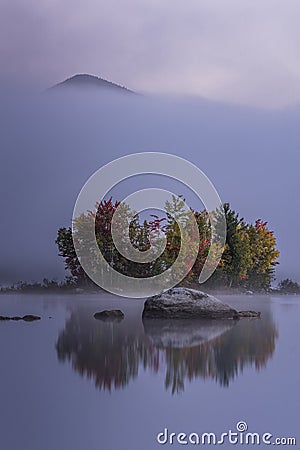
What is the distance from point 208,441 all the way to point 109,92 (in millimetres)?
2168

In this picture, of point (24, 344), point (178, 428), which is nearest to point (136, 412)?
point (178, 428)

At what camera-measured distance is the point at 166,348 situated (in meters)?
2.89

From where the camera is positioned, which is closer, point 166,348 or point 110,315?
point 166,348

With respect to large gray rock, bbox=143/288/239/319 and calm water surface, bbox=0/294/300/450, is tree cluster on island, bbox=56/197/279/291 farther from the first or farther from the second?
calm water surface, bbox=0/294/300/450

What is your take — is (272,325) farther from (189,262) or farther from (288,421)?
(288,421)

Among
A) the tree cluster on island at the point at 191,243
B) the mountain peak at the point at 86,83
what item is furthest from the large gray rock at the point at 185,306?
the mountain peak at the point at 86,83

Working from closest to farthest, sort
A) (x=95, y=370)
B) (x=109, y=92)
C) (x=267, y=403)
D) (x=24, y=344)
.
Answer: (x=267, y=403)
(x=95, y=370)
(x=24, y=344)
(x=109, y=92)

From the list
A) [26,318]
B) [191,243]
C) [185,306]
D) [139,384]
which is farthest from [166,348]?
[191,243]

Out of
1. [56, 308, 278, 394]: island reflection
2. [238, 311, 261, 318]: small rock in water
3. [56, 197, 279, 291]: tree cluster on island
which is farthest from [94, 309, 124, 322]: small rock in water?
[238, 311, 261, 318]: small rock in water

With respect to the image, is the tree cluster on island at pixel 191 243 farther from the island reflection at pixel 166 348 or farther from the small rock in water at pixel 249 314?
the island reflection at pixel 166 348

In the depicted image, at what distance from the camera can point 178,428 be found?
2268mm

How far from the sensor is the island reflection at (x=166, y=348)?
2553 millimetres

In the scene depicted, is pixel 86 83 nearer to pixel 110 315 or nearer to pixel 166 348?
pixel 110 315

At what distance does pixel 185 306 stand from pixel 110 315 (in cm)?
40
